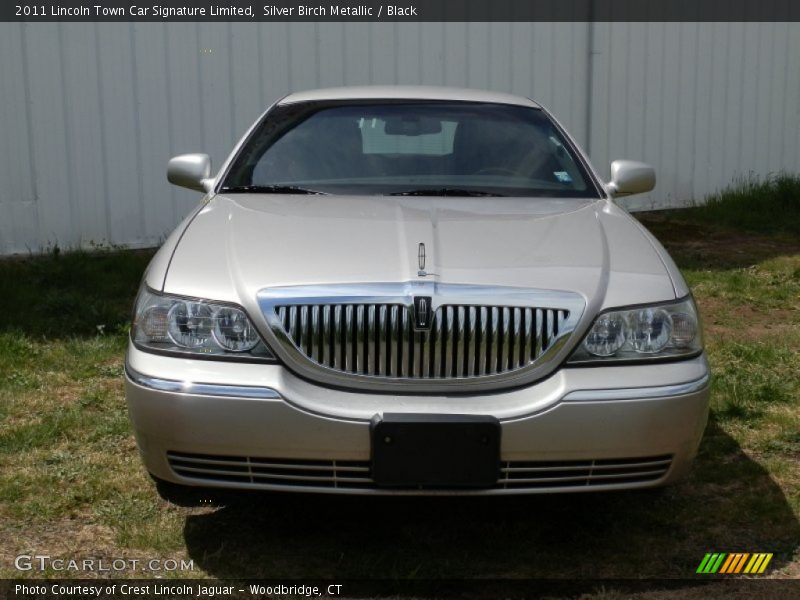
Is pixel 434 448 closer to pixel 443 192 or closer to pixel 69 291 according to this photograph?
pixel 443 192

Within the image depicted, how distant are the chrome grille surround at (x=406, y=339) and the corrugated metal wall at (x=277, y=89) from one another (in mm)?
5616

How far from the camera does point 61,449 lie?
168 inches

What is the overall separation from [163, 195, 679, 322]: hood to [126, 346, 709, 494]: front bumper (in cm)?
24

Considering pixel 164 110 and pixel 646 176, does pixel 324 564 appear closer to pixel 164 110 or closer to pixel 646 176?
pixel 646 176

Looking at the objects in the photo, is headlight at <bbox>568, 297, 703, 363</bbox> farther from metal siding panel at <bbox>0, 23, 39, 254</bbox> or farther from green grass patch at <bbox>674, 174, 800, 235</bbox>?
green grass patch at <bbox>674, 174, 800, 235</bbox>

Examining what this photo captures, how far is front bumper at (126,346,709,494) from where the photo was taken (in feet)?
9.69

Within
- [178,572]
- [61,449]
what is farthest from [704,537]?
[61,449]

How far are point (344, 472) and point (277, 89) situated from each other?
6147 mm

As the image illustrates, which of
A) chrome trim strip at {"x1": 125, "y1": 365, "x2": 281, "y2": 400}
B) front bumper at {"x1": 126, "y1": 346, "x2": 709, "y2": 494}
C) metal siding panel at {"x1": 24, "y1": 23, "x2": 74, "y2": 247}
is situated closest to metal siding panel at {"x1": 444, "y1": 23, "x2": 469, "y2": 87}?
metal siding panel at {"x1": 24, "y1": 23, "x2": 74, "y2": 247}

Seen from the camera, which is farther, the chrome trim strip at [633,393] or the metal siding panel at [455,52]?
the metal siding panel at [455,52]

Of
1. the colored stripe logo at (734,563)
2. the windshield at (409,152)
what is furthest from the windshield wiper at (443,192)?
the colored stripe logo at (734,563)

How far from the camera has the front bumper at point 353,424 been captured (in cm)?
295

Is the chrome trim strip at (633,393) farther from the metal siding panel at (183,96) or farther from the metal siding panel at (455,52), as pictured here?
the metal siding panel at (455,52)
